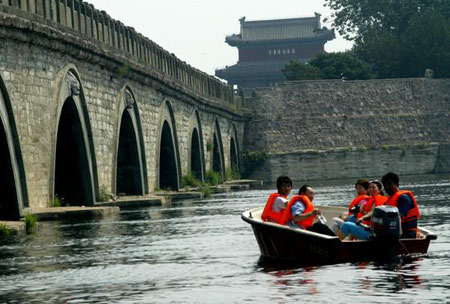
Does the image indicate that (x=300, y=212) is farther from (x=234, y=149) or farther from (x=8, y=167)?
(x=234, y=149)

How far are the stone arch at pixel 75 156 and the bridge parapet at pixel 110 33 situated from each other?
6.02 ft

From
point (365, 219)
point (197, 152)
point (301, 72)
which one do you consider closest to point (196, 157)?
point (197, 152)

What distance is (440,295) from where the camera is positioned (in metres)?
11.8

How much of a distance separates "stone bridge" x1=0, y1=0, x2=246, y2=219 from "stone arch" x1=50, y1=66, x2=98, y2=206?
3cm

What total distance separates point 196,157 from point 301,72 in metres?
33.7

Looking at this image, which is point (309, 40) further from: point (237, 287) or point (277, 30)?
point (237, 287)

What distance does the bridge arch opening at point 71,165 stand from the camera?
28.2m

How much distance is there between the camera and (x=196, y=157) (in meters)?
51.3

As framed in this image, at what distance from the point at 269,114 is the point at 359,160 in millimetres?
6434

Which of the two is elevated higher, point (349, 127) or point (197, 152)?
point (349, 127)

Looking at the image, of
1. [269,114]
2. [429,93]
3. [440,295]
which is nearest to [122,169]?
[440,295]

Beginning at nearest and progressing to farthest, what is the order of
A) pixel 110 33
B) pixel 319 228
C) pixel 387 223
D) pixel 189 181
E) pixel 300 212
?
pixel 387 223
pixel 300 212
pixel 319 228
pixel 110 33
pixel 189 181

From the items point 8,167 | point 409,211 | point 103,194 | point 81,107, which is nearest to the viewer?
point 409,211

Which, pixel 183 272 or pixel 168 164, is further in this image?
pixel 168 164
